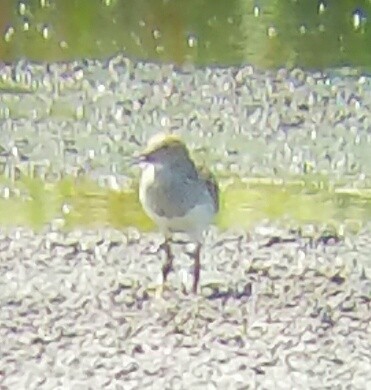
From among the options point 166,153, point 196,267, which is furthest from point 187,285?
point 166,153

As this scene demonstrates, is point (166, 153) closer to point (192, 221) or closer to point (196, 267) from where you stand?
point (192, 221)

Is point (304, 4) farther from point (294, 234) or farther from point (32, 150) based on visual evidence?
point (294, 234)

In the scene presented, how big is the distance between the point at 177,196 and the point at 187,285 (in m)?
0.48

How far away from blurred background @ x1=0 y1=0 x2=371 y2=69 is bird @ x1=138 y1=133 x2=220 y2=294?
22.9 ft

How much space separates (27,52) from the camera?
15734mm

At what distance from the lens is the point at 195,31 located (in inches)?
674

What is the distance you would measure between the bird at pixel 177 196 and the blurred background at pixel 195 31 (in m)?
6.97

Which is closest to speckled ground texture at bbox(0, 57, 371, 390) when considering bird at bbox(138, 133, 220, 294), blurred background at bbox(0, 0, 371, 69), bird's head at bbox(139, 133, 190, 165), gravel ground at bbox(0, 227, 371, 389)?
gravel ground at bbox(0, 227, 371, 389)

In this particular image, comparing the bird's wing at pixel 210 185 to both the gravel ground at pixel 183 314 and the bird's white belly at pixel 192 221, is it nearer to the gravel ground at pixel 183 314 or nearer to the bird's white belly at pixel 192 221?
the bird's white belly at pixel 192 221

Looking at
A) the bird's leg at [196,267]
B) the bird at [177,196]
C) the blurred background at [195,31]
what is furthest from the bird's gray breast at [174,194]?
the blurred background at [195,31]

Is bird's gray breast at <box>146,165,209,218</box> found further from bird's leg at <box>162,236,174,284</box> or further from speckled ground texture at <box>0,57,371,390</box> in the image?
speckled ground texture at <box>0,57,371,390</box>

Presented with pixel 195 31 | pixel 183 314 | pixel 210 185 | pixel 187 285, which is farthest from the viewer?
pixel 195 31

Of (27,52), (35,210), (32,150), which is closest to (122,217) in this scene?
(35,210)

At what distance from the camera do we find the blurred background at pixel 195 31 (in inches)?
615
